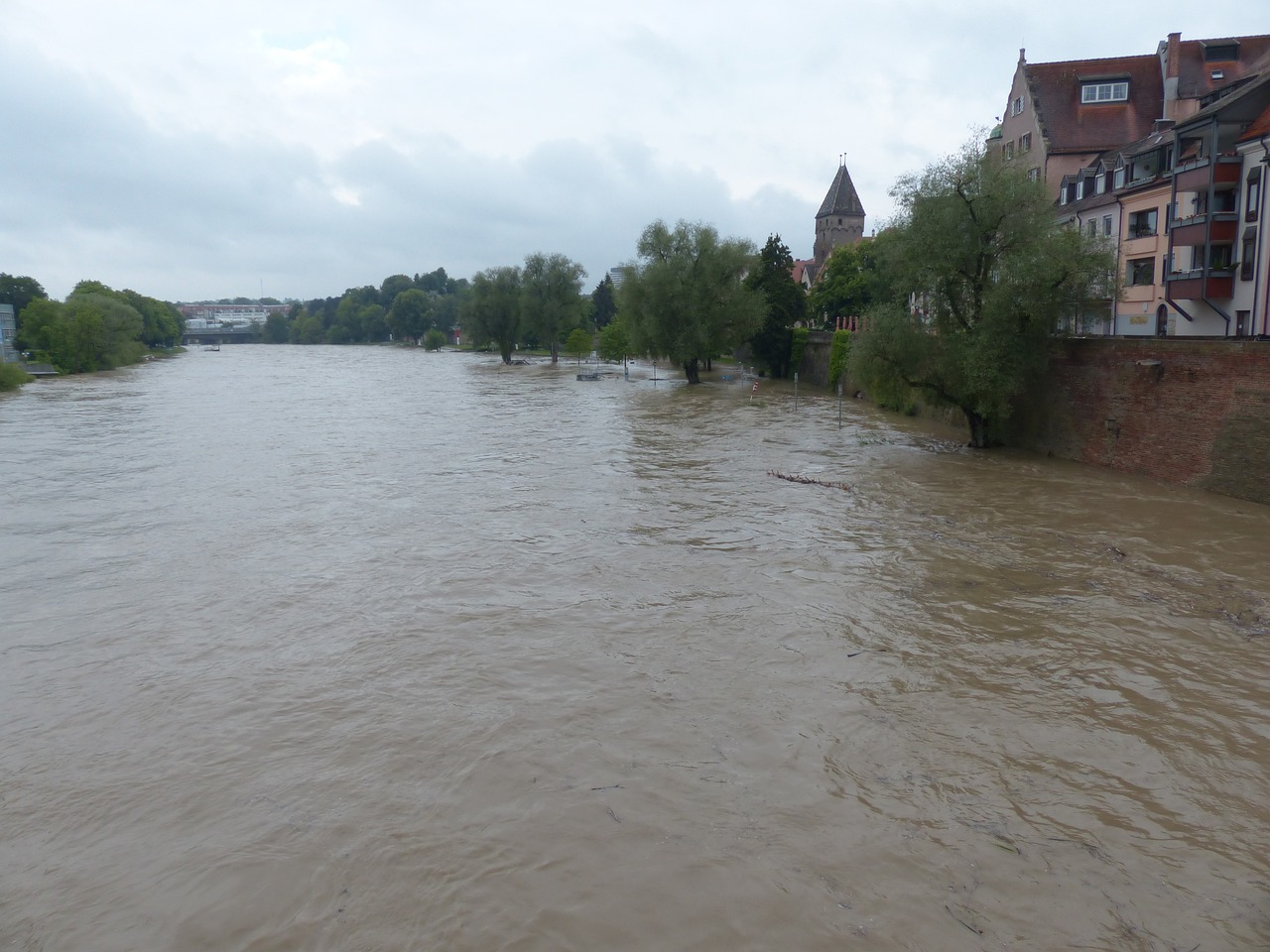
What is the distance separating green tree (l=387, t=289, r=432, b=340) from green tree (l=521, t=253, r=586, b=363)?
243 ft

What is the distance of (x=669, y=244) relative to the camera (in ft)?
182

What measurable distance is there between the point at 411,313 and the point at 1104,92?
129721 millimetres

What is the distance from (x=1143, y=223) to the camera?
33.2 metres

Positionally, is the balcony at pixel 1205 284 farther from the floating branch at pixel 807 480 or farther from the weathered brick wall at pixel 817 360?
the weathered brick wall at pixel 817 360

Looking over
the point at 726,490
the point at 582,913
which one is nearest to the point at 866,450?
the point at 726,490

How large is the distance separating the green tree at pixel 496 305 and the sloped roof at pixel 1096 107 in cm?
5398

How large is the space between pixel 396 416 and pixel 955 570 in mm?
30391

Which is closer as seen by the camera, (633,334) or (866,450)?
(866,450)

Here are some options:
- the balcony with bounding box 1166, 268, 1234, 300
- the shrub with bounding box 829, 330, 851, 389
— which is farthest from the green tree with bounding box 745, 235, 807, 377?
the balcony with bounding box 1166, 268, 1234, 300

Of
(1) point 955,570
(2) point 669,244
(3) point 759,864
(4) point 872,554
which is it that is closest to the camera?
(3) point 759,864

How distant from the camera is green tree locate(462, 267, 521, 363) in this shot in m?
88.4

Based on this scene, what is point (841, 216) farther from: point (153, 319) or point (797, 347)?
point (153, 319)

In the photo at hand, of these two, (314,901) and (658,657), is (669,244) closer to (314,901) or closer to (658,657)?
(658,657)

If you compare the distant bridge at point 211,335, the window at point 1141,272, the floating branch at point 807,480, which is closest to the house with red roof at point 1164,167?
the window at point 1141,272
